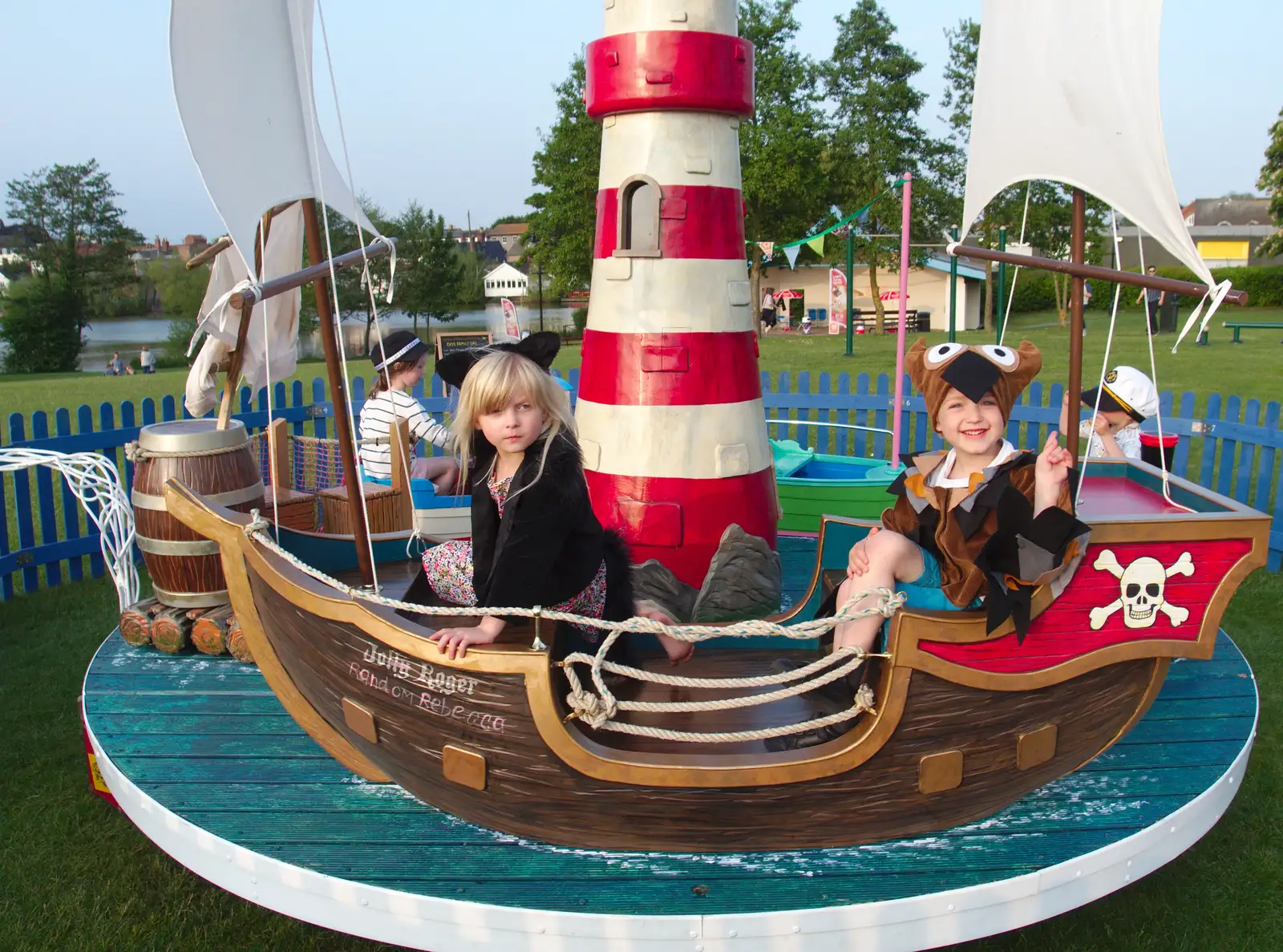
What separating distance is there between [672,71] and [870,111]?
112 ft

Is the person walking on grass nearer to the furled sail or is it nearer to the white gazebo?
the furled sail

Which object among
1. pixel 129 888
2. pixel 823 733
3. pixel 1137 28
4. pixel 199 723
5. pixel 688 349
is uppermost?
pixel 1137 28

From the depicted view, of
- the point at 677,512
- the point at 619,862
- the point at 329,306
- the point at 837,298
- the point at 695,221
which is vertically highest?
the point at 837,298

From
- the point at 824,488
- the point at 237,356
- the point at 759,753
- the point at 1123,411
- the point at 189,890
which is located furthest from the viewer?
the point at 824,488

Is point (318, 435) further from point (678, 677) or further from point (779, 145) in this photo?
point (779, 145)

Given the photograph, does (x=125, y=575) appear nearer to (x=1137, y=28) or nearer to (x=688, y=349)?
(x=688, y=349)

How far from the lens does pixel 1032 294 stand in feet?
139

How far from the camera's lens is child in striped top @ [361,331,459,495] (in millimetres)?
5496

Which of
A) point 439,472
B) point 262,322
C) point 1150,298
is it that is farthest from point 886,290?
point 262,322

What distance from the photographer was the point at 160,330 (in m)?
39.5

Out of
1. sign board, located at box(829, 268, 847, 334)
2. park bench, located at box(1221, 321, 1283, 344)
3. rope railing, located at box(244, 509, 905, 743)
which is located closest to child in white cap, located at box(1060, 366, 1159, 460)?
rope railing, located at box(244, 509, 905, 743)

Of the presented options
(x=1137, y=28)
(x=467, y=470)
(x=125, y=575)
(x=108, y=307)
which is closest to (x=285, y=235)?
(x=467, y=470)

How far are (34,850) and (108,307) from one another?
41365 millimetres

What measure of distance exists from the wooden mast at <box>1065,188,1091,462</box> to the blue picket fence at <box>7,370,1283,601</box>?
333 centimetres
